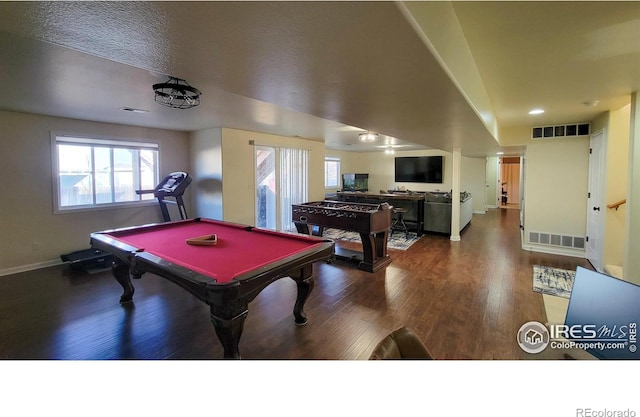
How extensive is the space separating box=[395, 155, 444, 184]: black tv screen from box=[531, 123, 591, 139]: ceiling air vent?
462cm

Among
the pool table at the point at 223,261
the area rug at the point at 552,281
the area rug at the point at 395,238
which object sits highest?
the pool table at the point at 223,261

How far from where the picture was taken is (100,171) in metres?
5.09

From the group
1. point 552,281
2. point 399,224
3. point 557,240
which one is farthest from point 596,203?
point 399,224

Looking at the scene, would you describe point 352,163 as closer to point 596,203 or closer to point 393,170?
point 393,170

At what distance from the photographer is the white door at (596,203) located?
13.5ft

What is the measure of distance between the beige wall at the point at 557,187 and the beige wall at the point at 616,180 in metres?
1.10

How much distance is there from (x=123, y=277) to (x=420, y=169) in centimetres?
951

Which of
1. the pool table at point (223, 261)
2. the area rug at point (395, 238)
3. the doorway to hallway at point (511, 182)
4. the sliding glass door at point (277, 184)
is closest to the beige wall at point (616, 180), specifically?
the area rug at point (395, 238)

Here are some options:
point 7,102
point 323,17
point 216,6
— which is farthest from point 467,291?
point 7,102

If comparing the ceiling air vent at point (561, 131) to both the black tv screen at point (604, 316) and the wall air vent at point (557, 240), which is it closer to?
the wall air vent at point (557, 240)
